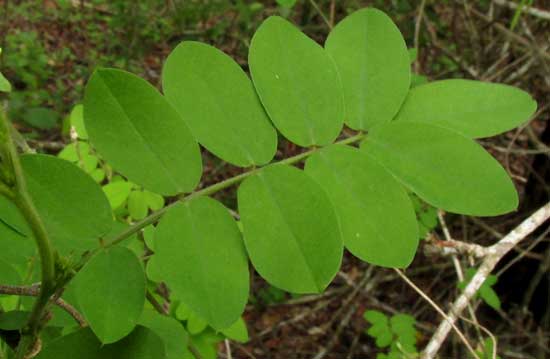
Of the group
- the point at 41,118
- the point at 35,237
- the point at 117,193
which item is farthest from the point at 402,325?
the point at 41,118

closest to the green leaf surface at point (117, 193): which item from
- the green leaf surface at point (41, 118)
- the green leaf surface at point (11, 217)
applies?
the green leaf surface at point (11, 217)

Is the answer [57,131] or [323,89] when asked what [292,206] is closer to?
[323,89]

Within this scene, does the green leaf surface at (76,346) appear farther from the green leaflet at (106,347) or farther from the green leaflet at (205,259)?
the green leaflet at (205,259)

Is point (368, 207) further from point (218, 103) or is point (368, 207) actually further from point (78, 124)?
point (78, 124)

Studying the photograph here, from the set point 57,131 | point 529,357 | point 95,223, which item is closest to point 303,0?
point 57,131

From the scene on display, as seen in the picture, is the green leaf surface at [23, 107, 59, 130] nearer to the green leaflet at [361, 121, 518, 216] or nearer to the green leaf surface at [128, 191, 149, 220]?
the green leaf surface at [128, 191, 149, 220]

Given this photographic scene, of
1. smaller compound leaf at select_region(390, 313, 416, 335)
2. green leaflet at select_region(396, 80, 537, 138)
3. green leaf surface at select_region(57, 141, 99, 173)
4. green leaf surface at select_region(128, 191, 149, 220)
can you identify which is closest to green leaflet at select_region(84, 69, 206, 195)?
green leaflet at select_region(396, 80, 537, 138)
